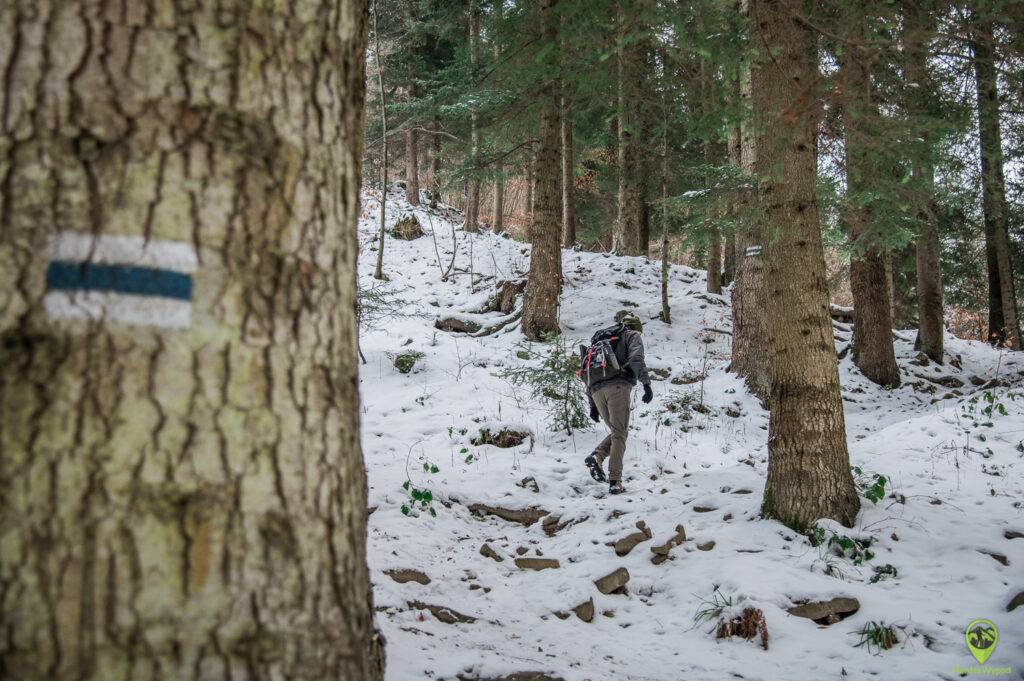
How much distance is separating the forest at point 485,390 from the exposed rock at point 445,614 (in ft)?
0.11

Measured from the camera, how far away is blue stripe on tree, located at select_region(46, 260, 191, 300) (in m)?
1.33

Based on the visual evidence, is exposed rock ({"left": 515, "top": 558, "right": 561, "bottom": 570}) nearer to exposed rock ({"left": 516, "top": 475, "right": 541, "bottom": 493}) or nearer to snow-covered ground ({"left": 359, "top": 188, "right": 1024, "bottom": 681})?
snow-covered ground ({"left": 359, "top": 188, "right": 1024, "bottom": 681})

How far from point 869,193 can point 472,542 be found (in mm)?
5147

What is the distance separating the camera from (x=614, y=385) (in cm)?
710

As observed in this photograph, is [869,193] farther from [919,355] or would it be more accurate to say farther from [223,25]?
[919,355]

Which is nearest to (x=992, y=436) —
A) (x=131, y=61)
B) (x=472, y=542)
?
(x=472, y=542)

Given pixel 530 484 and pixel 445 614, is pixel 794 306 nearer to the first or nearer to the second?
pixel 530 484

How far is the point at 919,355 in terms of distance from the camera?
13.1m

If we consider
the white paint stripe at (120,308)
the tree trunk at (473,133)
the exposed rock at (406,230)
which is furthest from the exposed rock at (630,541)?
the exposed rock at (406,230)

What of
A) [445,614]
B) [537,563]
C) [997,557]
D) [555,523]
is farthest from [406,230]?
[997,557]

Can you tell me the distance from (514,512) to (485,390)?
145 inches

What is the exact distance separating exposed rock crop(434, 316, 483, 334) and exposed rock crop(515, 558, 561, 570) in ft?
27.5

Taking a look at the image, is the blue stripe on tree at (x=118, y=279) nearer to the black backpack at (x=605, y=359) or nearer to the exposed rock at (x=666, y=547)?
the exposed rock at (x=666, y=547)

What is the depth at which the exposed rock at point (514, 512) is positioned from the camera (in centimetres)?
652
